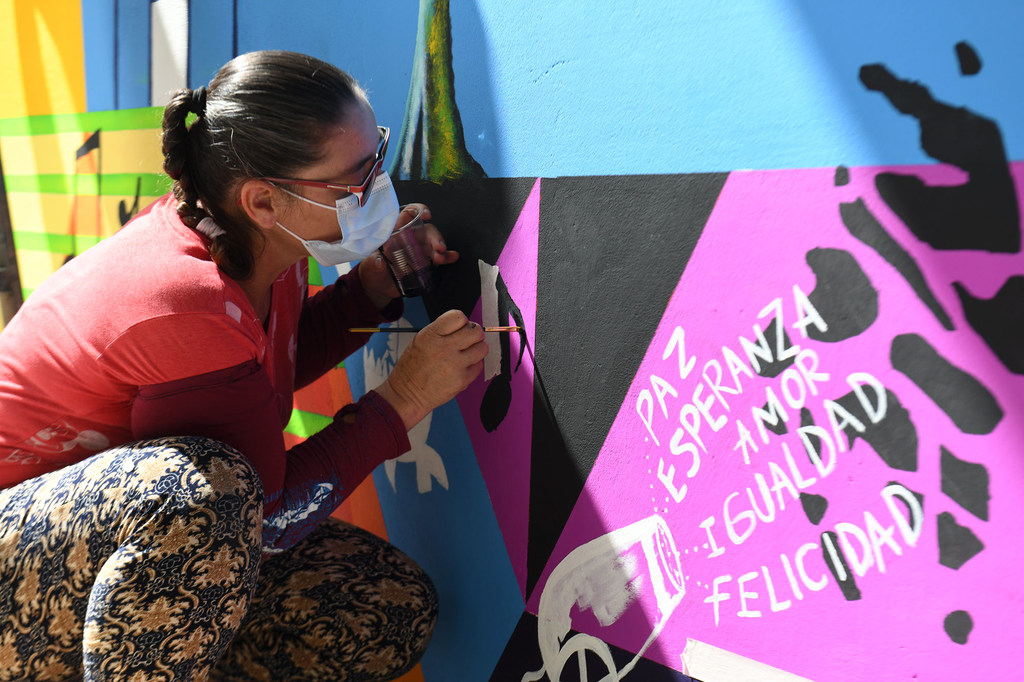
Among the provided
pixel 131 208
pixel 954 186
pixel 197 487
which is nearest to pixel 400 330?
pixel 197 487

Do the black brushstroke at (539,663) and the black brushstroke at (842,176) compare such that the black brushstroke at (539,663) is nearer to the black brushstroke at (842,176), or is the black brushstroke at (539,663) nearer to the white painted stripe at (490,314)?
the white painted stripe at (490,314)

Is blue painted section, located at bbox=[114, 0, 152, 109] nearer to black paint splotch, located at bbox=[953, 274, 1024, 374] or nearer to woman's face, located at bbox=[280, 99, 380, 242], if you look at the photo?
woman's face, located at bbox=[280, 99, 380, 242]

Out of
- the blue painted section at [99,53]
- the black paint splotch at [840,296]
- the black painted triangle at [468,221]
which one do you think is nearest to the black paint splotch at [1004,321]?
the black paint splotch at [840,296]

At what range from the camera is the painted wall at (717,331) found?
2.72 feet

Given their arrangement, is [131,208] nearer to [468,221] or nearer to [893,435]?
[468,221]

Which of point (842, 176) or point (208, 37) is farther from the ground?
point (842, 176)

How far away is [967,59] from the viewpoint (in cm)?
81

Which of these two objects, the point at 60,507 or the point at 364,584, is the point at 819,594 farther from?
the point at 60,507

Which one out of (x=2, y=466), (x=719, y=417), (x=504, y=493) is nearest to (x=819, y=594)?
(x=719, y=417)

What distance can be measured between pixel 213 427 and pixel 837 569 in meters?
0.87

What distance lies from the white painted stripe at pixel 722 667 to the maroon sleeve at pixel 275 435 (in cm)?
56

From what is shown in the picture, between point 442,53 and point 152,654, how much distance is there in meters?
1.05

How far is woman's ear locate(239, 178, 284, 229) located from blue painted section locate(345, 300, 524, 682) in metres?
0.38

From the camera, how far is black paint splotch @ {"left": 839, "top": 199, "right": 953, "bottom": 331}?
0.85m
